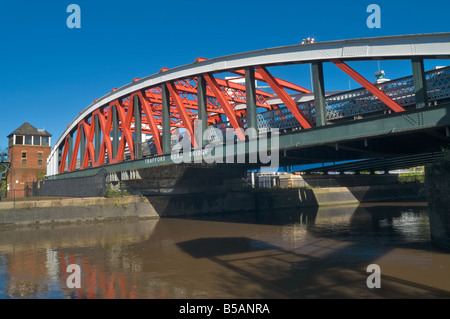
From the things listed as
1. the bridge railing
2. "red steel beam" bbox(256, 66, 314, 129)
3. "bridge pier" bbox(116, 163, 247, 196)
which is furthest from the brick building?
the bridge railing

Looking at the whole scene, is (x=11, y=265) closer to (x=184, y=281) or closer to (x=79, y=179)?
(x=184, y=281)

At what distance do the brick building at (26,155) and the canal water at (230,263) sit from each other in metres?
42.8

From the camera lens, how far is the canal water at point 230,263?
34.0 ft

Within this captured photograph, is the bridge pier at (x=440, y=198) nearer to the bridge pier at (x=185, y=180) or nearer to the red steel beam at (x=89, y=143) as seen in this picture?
the bridge pier at (x=185, y=180)

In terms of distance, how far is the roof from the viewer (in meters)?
62.6

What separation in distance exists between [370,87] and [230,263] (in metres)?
10.4

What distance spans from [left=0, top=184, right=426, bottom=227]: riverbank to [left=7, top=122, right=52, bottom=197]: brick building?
36752 mm

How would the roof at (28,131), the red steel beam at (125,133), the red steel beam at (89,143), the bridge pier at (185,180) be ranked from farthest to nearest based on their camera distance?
the roof at (28,131)
the red steel beam at (89,143)
the bridge pier at (185,180)
the red steel beam at (125,133)

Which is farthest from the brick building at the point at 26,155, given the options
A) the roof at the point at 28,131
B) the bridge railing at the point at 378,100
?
the bridge railing at the point at 378,100

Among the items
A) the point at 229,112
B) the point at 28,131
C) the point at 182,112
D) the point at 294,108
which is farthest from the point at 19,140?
the point at 294,108

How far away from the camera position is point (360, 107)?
18422mm

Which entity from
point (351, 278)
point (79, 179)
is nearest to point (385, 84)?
point (351, 278)

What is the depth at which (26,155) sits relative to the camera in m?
62.8

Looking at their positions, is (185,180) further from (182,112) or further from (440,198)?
(440,198)
